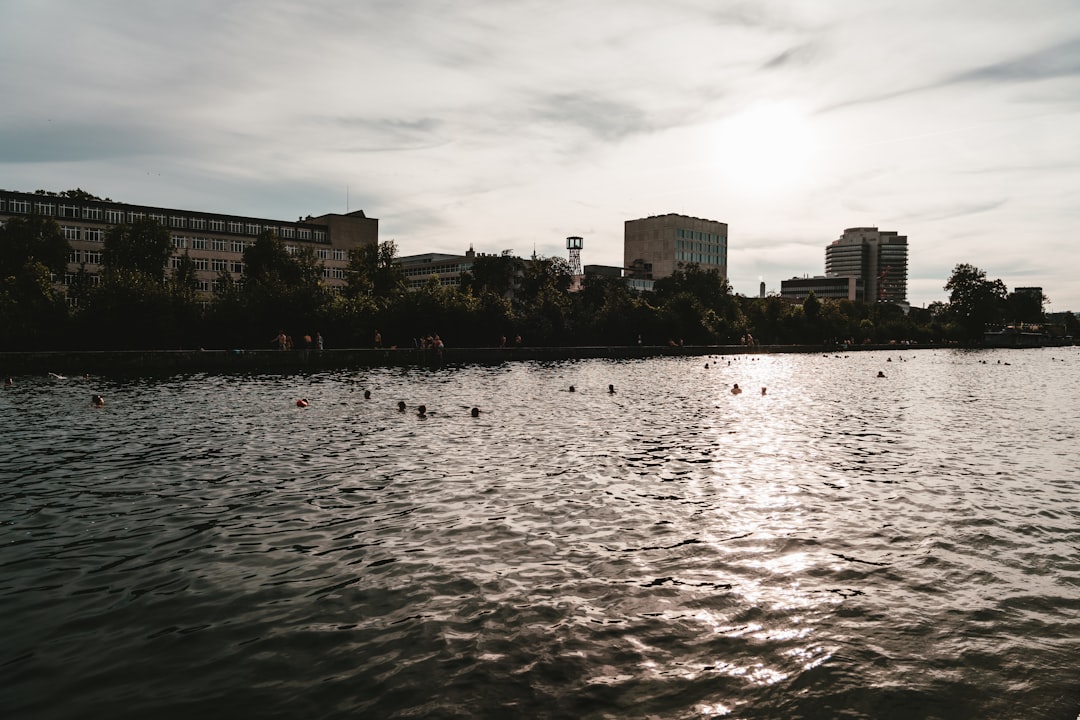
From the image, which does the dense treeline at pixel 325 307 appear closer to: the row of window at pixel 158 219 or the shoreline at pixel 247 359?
the shoreline at pixel 247 359

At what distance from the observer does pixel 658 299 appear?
146875 millimetres

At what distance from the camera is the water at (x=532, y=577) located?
7562 mm

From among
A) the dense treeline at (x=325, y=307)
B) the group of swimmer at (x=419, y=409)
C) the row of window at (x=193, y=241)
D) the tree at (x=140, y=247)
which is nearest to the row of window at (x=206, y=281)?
the row of window at (x=193, y=241)

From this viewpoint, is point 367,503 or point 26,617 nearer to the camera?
point 26,617

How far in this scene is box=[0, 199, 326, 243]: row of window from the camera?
119m

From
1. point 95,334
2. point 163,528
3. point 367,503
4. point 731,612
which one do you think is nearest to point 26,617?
point 163,528

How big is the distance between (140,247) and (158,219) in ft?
26.7

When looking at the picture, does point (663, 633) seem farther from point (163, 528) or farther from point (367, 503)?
point (163, 528)

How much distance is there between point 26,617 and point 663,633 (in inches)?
327

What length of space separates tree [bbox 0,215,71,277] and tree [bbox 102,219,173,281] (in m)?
8.67

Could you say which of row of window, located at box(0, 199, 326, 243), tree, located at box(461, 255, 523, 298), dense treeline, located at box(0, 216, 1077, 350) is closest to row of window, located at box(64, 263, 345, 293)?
dense treeline, located at box(0, 216, 1077, 350)

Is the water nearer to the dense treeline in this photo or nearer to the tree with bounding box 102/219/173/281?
the dense treeline

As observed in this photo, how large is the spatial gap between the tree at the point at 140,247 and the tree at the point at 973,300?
184138 mm

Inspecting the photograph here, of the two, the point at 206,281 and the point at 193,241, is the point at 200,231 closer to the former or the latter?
the point at 193,241
